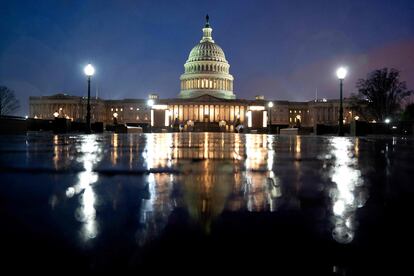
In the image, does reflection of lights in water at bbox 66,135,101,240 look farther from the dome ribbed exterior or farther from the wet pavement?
the dome ribbed exterior

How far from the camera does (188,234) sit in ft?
6.95

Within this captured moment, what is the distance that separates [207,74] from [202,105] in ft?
43.5

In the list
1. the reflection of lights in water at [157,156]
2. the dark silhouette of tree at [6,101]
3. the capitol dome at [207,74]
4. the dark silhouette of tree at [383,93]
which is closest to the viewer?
the reflection of lights in water at [157,156]

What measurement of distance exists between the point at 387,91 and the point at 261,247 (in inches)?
2756

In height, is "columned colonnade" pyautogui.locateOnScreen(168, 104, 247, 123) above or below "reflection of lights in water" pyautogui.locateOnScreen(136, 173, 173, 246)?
above

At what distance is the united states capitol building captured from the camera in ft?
447

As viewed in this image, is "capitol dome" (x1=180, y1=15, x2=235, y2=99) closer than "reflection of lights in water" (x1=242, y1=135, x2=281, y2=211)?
No

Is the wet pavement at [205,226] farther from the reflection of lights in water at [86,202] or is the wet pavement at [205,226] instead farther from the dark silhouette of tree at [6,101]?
the dark silhouette of tree at [6,101]

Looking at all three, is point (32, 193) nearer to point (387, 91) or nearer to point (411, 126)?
point (411, 126)

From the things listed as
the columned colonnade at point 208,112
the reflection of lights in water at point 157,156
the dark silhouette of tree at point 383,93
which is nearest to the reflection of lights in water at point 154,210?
the reflection of lights in water at point 157,156

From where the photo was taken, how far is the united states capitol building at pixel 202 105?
5359 inches

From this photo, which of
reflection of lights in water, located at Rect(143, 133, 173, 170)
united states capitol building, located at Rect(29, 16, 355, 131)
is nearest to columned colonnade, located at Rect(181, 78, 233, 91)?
united states capitol building, located at Rect(29, 16, 355, 131)

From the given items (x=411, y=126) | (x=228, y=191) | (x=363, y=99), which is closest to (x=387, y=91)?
(x=363, y=99)

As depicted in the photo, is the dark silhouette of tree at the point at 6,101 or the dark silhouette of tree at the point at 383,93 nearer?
the dark silhouette of tree at the point at 383,93
